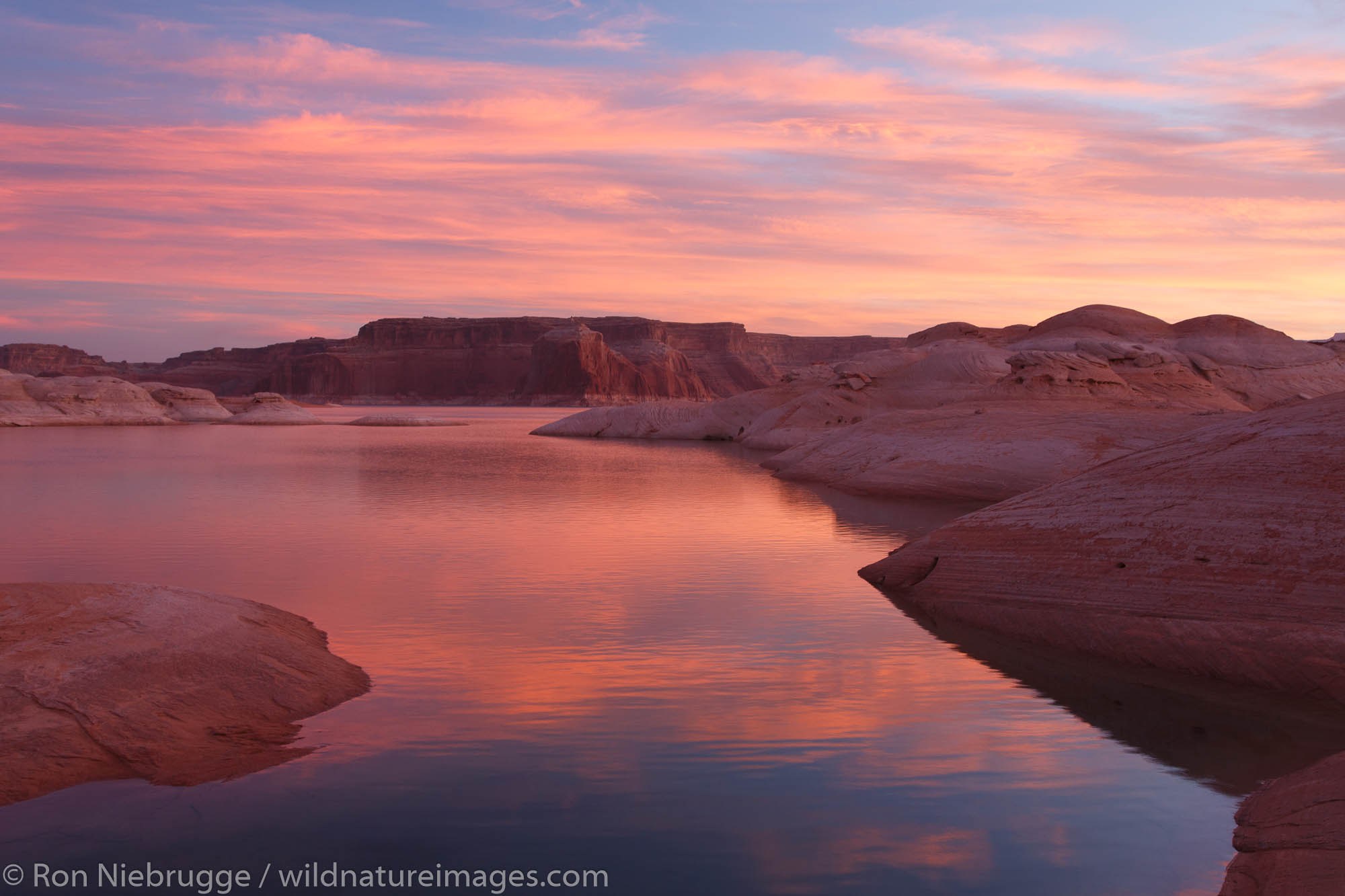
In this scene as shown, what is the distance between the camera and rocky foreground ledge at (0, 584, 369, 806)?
533cm

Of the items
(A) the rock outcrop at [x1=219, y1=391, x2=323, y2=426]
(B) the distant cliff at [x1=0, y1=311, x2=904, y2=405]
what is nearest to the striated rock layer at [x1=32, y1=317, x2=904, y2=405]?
(B) the distant cliff at [x1=0, y1=311, x2=904, y2=405]

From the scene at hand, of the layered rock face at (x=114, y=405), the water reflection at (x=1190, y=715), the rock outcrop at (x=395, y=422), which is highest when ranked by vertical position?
the layered rock face at (x=114, y=405)

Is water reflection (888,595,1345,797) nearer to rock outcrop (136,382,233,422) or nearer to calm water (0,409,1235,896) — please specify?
calm water (0,409,1235,896)

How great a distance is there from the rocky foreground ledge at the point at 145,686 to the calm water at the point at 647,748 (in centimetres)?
21

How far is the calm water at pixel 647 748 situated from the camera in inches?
182

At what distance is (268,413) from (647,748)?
222 feet

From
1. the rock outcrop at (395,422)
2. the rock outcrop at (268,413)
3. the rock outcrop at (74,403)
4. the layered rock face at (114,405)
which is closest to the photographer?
the rock outcrop at (74,403)

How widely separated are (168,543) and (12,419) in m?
48.9

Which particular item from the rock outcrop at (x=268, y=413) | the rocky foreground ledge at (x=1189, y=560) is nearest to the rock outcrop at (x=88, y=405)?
the rock outcrop at (x=268, y=413)

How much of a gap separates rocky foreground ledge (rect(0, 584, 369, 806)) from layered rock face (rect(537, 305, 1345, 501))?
1191cm

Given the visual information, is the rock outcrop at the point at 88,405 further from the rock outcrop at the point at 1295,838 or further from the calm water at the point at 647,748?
the rock outcrop at the point at 1295,838

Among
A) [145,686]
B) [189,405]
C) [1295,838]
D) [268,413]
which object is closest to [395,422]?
[268,413]

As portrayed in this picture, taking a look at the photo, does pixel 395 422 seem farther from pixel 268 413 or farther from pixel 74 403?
pixel 74 403

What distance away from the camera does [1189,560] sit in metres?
8.01
